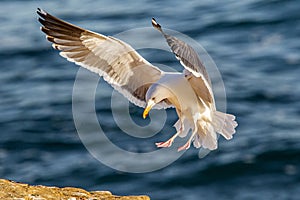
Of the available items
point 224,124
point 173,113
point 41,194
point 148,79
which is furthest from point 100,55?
point 173,113

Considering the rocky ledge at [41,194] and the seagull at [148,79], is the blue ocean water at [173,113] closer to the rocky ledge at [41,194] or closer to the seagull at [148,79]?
the seagull at [148,79]

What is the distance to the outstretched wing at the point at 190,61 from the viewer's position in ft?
19.7

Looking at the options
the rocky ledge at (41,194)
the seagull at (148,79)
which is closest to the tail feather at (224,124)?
the seagull at (148,79)

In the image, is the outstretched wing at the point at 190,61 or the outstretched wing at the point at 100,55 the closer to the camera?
the outstretched wing at the point at 190,61

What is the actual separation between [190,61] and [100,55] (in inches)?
50.4

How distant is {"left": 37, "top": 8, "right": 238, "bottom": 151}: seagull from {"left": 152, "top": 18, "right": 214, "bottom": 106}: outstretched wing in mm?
12

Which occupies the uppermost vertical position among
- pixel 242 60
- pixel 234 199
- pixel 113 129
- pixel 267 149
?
pixel 242 60

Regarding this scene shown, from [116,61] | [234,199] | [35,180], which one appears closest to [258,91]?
[234,199]

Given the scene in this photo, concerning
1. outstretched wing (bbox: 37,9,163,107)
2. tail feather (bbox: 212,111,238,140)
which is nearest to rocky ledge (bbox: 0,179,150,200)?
tail feather (bbox: 212,111,238,140)

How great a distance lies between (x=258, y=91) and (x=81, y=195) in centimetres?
725

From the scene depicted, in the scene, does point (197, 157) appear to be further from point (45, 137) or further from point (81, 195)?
point (81, 195)

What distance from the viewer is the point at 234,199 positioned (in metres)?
10.5

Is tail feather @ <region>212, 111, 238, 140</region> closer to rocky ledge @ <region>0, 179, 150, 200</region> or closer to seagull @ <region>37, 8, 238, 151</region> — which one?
seagull @ <region>37, 8, 238, 151</region>

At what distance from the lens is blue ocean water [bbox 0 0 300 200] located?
1098cm
